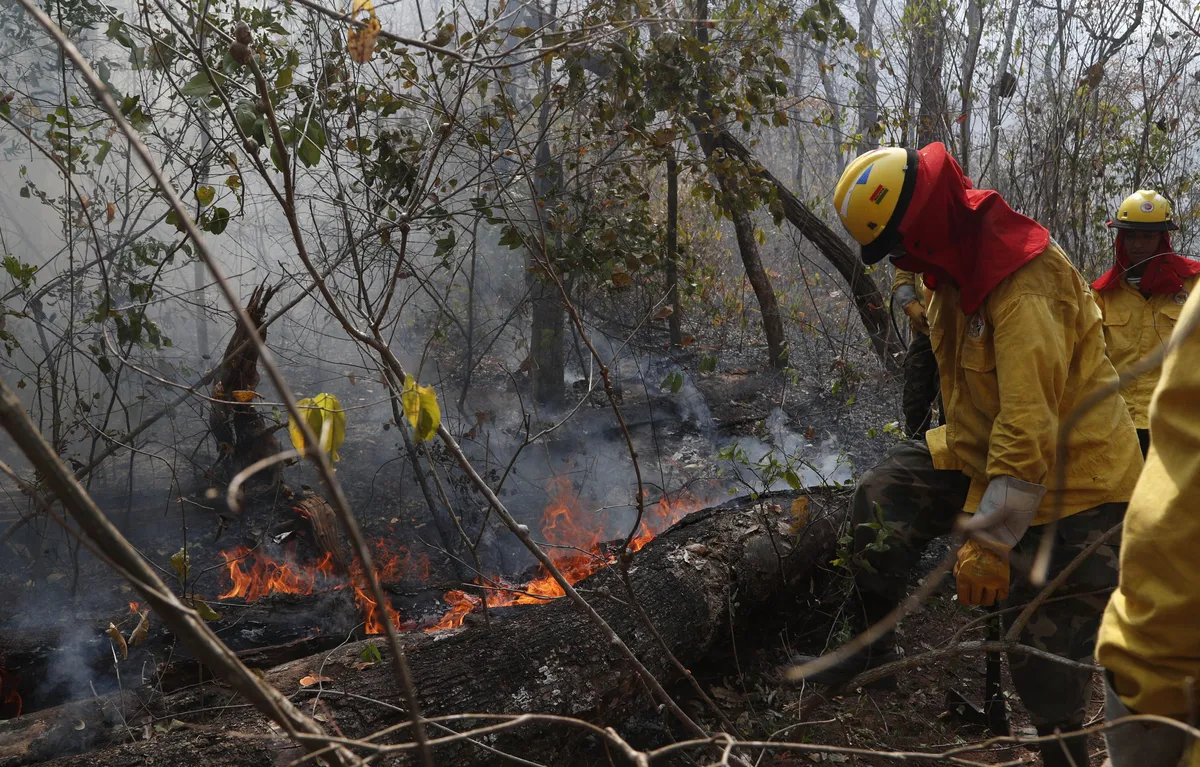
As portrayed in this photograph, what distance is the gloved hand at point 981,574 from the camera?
2.56 metres

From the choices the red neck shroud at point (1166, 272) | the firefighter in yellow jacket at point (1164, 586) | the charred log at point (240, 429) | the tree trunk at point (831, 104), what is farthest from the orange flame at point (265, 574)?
the red neck shroud at point (1166, 272)

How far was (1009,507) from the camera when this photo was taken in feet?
8.14

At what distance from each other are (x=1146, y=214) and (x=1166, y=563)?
413cm

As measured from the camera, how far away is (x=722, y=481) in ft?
19.9

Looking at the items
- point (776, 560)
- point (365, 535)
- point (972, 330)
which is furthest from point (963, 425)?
point (365, 535)

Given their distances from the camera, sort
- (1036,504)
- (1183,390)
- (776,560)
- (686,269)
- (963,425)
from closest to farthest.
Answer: (1183,390), (1036,504), (963,425), (776,560), (686,269)

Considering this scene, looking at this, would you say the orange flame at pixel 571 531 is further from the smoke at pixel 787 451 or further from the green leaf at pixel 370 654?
the green leaf at pixel 370 654

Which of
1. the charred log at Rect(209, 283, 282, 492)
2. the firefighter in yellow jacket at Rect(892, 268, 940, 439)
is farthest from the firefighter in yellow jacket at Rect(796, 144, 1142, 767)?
the charred log at Rect(209, 283, 282, 492)

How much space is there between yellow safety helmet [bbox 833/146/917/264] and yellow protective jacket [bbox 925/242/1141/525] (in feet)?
1.36

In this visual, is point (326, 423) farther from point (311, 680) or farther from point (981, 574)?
point (981, 574)

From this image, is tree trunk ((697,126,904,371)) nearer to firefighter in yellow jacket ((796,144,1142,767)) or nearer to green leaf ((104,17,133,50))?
firefighter in yellow jacket ((796,144,1142,767))

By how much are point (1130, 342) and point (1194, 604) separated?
12.6 feet

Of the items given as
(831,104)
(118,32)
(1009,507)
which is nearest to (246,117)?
(118,32)

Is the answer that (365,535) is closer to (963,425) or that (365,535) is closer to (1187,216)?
(963,425)
